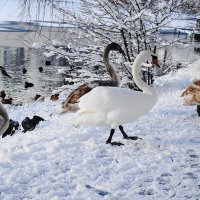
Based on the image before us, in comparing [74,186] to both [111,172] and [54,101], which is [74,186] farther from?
[54,101]

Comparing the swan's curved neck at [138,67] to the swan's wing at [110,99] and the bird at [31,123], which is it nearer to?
the swan's wing at [110,99]

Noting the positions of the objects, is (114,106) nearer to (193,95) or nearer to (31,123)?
(193,95)

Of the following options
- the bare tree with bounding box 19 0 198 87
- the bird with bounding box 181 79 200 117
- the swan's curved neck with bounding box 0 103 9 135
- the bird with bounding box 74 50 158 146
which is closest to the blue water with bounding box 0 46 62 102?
the bare tree with bounding box 19 0 198 87

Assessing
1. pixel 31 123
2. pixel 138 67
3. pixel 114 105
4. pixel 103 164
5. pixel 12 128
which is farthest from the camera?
pixel 12 128

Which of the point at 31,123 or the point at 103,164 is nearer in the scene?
the point at 103,164

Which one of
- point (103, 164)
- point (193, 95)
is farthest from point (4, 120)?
point (193, 95)

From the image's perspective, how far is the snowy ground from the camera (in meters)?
5.10

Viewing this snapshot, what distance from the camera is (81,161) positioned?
618 cm

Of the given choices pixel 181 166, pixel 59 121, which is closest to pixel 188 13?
pixel 59 121

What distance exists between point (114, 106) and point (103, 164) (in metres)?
1.03

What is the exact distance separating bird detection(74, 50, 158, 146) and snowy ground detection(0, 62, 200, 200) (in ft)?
1.41

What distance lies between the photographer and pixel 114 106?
6.61 metres

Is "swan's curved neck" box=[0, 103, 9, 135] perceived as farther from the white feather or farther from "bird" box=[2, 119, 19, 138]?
"bird" box=[2, 119, 19, 138]

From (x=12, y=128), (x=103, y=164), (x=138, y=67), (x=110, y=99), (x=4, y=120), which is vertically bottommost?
(x=12, y=128)
